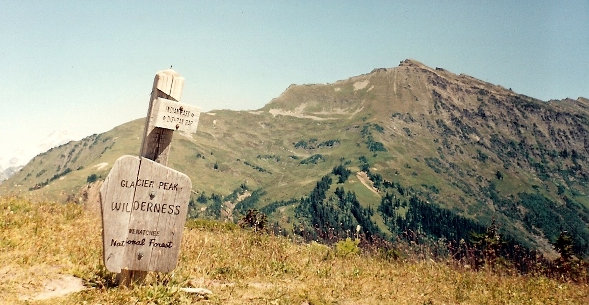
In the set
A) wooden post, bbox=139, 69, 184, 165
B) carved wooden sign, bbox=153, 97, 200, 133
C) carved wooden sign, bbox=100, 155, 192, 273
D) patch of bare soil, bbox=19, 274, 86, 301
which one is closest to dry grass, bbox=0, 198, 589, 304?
patch of bare soil, bbox=19, 274, 86, 301

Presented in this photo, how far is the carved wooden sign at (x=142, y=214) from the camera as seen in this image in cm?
699

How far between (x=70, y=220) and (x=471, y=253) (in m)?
12.5

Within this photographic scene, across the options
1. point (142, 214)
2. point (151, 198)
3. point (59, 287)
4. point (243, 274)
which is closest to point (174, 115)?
point (151, 198)

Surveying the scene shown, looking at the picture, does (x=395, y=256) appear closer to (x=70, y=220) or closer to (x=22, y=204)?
(x=70, y=220)

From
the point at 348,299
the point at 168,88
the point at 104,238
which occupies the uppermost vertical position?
the point at 168,88

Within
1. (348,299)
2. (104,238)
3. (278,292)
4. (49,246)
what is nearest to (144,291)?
(104,238)

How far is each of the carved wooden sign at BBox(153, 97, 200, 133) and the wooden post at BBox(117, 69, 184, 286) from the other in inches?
5.3

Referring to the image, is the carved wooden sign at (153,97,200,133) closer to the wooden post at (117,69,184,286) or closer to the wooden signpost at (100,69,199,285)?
the wooden signpost at (100,69,199,285)

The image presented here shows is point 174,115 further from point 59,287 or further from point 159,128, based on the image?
point 59,287

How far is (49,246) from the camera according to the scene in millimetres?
8914

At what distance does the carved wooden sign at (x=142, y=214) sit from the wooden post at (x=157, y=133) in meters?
0.26

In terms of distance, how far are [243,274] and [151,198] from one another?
3288mm

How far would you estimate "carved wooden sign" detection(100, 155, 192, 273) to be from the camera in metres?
6.99

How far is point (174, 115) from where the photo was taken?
741cm
